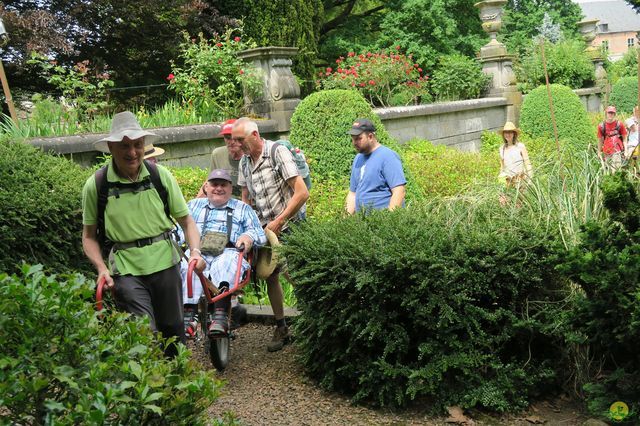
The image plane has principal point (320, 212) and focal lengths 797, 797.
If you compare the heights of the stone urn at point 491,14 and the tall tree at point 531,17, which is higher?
the tall tree at point 531,17

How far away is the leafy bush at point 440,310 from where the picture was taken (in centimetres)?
488

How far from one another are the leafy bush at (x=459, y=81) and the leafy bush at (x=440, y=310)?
14331 mm

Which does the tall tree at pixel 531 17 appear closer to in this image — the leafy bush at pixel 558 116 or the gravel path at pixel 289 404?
the leafy bush at pixel 558 116

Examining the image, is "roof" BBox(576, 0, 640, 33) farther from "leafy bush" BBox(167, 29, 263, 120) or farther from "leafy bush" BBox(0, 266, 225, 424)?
"leafy bush" BBox(0, 266, 225, 424)

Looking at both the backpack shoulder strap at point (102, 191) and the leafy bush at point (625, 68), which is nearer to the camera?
the backpack shoulder strap at point (102, 191)

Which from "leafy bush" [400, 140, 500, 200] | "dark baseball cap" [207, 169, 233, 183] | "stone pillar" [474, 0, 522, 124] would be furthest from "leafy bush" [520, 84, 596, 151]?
"dark baseball cap" [207, 169, 233, 183]

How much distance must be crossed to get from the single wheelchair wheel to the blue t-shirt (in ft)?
4.88

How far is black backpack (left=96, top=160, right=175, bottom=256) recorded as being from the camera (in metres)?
4.51

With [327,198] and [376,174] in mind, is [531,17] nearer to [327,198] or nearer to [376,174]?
[327,198]

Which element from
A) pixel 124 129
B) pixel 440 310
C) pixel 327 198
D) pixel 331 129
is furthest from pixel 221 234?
pixel 331 129

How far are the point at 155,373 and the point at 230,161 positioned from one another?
438cm

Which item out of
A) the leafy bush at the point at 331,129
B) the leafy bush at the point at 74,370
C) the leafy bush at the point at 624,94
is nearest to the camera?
the leafy bush at the point at 74,370

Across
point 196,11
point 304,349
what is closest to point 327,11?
point 196,11

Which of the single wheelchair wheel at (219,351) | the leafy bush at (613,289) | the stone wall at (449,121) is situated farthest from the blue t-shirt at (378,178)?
the stone wall at (449,121)
